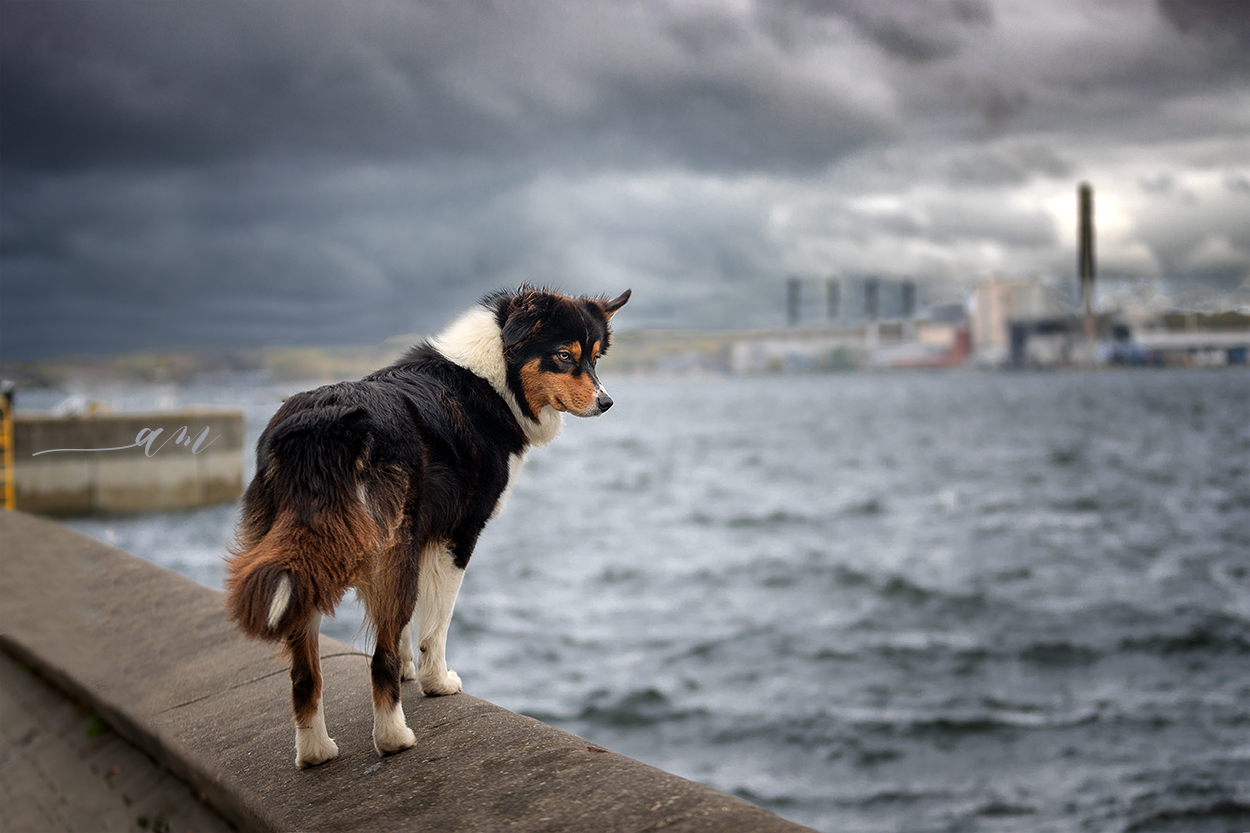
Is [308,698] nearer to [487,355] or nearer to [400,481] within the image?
[400,481]

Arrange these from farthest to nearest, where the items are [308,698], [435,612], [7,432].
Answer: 1. [7,432]
2. [435,612]
3. [308,698]

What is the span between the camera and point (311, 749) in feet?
9.53

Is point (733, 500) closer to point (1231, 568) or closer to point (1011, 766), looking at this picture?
point (1231, 568)

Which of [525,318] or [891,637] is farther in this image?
[891,637]

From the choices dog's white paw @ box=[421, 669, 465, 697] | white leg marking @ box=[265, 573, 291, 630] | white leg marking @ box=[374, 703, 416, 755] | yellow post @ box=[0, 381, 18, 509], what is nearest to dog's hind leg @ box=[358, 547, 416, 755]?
white leg marking @ box=[374, 703, 416, 755]

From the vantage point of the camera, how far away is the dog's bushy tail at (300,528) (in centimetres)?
235

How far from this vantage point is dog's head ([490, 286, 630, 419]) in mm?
3037

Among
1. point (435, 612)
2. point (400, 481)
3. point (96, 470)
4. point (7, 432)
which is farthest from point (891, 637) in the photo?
point (400, 481)

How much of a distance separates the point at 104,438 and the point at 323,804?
8.73 m

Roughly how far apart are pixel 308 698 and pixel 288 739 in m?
0.51

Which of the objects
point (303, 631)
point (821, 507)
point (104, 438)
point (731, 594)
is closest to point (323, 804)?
point (303, 631)

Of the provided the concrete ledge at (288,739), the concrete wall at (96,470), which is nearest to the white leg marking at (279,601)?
the concrete ledge at (288,739)

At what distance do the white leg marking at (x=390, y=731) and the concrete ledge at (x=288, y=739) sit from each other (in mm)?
43

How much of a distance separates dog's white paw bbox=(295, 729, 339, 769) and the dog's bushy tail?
660mm
